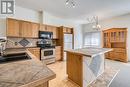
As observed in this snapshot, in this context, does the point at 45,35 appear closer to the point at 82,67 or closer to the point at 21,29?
the point at 21,29

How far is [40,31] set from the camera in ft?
15.8

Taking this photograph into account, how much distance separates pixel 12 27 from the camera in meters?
3.86

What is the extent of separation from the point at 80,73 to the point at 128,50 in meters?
4.49

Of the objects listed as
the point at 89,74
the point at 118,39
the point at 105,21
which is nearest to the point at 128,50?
the point at 118,39

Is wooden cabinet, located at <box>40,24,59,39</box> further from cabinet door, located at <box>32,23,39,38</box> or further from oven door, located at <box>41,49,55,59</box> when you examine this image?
oven door, located at <box>41,49,55,59</box>

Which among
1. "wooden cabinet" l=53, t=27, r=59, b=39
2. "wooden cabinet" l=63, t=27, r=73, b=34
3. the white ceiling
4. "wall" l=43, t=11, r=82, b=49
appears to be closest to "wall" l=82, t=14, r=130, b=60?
the white ceiling

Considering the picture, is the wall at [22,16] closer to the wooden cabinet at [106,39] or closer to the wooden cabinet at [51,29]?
the wooden cabinet at [51,29]

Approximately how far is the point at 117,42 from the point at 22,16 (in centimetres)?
558

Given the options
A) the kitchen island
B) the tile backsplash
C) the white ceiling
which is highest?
the white ceiling

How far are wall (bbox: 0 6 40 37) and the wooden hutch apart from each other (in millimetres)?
4394

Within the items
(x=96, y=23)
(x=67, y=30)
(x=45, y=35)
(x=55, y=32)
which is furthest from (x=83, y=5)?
(x=45, y=35)

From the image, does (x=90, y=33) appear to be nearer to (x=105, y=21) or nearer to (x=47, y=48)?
(x=105, y=21)

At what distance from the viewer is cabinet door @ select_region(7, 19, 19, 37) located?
376cm

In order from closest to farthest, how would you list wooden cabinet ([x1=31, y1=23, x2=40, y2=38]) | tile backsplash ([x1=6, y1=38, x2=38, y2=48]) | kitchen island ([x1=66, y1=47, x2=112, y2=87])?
kitchen island ([x1=66, y1=47, x2=112, y2=87]) → tile backsplash ([x1=6, y1=38, x2=38, y2=48]) → wooden cabinet ([x1=31, y1=23, x2=40, y2=38])
